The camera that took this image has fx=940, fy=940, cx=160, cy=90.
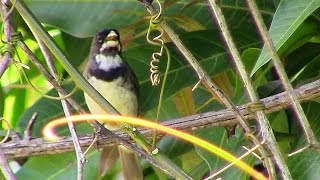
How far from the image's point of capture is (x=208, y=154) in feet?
6.88

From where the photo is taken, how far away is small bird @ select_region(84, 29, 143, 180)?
2723 mm

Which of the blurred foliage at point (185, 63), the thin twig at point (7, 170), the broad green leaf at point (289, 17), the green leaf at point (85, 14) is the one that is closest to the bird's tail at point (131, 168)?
the blurred foliage at point (185, 63)

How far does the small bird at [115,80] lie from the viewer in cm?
272

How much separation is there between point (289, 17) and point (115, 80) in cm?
Answer: 122

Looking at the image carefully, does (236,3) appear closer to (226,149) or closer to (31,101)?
(226,149)

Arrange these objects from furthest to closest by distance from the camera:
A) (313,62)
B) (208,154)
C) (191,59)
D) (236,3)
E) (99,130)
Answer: (236,3) < (313,62) < (208,154) < (99,130) < (191,59)

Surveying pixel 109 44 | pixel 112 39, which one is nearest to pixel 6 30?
pixel 112 39

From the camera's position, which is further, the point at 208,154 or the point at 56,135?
the point at 56,135

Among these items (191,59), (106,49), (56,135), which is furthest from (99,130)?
(106,49)

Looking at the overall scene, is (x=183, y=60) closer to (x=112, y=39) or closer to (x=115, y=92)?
(x=112, y=39)

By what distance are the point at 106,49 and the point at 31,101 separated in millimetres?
280

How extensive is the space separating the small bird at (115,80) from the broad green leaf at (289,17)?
34.4 inches

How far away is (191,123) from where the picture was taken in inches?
81.4

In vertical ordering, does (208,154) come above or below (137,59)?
below
